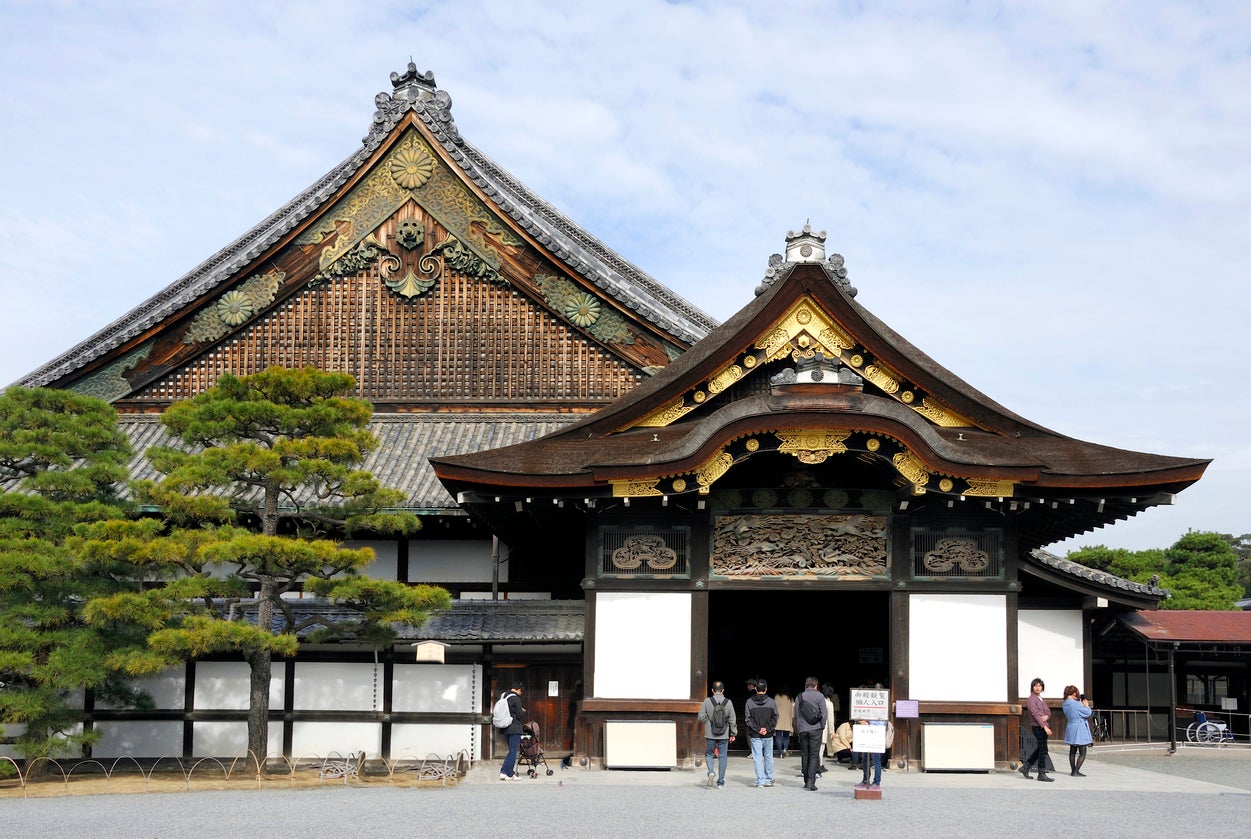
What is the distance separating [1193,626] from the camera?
83.8 ft

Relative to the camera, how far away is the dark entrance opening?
2228 centimetres

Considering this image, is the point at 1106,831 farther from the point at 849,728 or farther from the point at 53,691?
the point at 53,691

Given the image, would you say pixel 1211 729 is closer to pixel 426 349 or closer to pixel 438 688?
pixel 438 688

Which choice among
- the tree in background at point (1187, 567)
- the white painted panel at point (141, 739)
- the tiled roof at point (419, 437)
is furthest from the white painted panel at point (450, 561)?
the tree in background at point (1187, 567)

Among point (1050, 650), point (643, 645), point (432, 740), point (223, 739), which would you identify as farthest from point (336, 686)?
point (1050, 650)

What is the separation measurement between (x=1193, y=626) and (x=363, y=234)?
1762 cm

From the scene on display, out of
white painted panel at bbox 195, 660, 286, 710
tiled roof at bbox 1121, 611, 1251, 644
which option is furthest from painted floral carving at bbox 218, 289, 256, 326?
tiled roof at bbox 1121, 611, 1251, 644

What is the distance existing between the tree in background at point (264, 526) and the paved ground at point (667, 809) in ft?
6.69

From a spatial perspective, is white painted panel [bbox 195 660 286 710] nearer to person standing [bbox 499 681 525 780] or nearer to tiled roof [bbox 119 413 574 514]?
tiled roof [bbox 119 413 574 514]

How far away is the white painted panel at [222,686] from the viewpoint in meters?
19.3

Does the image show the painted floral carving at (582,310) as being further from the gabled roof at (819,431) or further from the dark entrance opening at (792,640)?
the dark entrance opening at (792,640)

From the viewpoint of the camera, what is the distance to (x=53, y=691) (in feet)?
55.3

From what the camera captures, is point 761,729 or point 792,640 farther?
point 792,640

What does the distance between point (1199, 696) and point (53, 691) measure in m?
24.4
